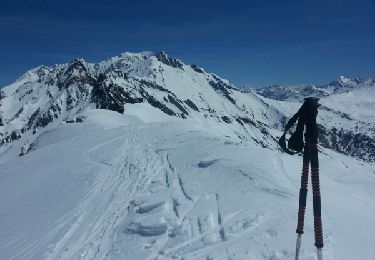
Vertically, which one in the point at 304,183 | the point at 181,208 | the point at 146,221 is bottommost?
→ the point at 146,221

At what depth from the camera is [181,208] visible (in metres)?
15.8

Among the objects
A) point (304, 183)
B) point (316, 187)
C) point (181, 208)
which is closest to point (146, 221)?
point (181, 208)

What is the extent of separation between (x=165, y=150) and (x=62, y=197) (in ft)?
29.5

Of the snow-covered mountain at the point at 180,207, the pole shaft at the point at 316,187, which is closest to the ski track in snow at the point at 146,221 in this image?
the snow-covered mountain at the point at 180,207

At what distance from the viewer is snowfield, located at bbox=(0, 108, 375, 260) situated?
1262 centimetres

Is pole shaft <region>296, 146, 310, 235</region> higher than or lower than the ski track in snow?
higher

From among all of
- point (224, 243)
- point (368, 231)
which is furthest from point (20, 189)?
point (368, 231)

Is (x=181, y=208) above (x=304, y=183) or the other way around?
the other way around

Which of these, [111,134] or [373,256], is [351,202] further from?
[111,134]

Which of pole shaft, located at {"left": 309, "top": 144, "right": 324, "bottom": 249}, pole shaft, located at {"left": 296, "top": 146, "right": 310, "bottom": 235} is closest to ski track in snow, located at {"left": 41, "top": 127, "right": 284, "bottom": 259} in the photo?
pole shaft, located at {"left": 296, "top": 146, "right": 310, "bottom": 235}

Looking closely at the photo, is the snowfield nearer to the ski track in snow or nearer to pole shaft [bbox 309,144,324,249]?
the ski track in snow

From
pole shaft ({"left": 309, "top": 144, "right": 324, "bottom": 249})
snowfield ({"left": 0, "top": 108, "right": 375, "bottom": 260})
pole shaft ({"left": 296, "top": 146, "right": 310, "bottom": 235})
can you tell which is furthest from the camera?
snowfield ({"left": 0, "top": 108, "right": 375, "bottom": 260})

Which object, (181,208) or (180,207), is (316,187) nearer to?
(181,208)

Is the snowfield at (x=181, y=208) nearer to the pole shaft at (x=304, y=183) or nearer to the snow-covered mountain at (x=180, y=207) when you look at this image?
the snow-covered mountain at (x=180, y=207)
